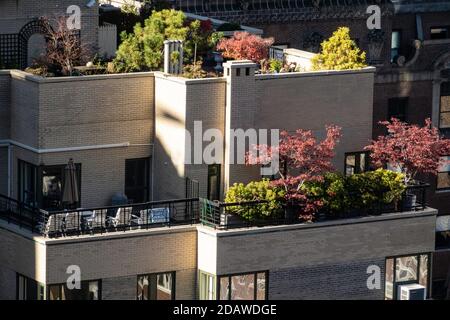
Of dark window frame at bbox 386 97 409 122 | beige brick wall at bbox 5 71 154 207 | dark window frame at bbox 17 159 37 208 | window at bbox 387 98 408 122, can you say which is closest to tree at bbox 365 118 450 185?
beige brick wall at bbox 5 71 154 207

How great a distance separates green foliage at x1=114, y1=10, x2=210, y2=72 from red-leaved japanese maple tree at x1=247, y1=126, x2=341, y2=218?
14.3 ft

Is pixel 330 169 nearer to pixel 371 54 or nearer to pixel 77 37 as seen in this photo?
pixel 77 37

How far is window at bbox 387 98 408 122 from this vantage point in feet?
353

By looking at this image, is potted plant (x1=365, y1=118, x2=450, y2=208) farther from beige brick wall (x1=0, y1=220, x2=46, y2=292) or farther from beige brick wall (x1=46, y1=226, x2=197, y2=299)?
beige brick wall (x1=0, y1=220, x2=46, y2=292)

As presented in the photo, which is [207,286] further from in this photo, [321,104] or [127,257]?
[321,104]

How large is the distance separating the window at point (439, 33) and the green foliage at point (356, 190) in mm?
28597

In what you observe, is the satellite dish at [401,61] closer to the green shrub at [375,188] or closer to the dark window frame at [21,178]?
the green shrub at [375,188]

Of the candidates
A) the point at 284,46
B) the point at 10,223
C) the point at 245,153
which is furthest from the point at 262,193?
the point at 284,46

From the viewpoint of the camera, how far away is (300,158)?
82.4 meters

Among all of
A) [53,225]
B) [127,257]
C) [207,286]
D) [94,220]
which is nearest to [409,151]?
[207,286]

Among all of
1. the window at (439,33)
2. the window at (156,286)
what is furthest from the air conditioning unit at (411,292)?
the window at (439,33)

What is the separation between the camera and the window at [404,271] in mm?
84812

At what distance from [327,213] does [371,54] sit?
26206 mm

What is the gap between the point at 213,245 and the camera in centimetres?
8119
